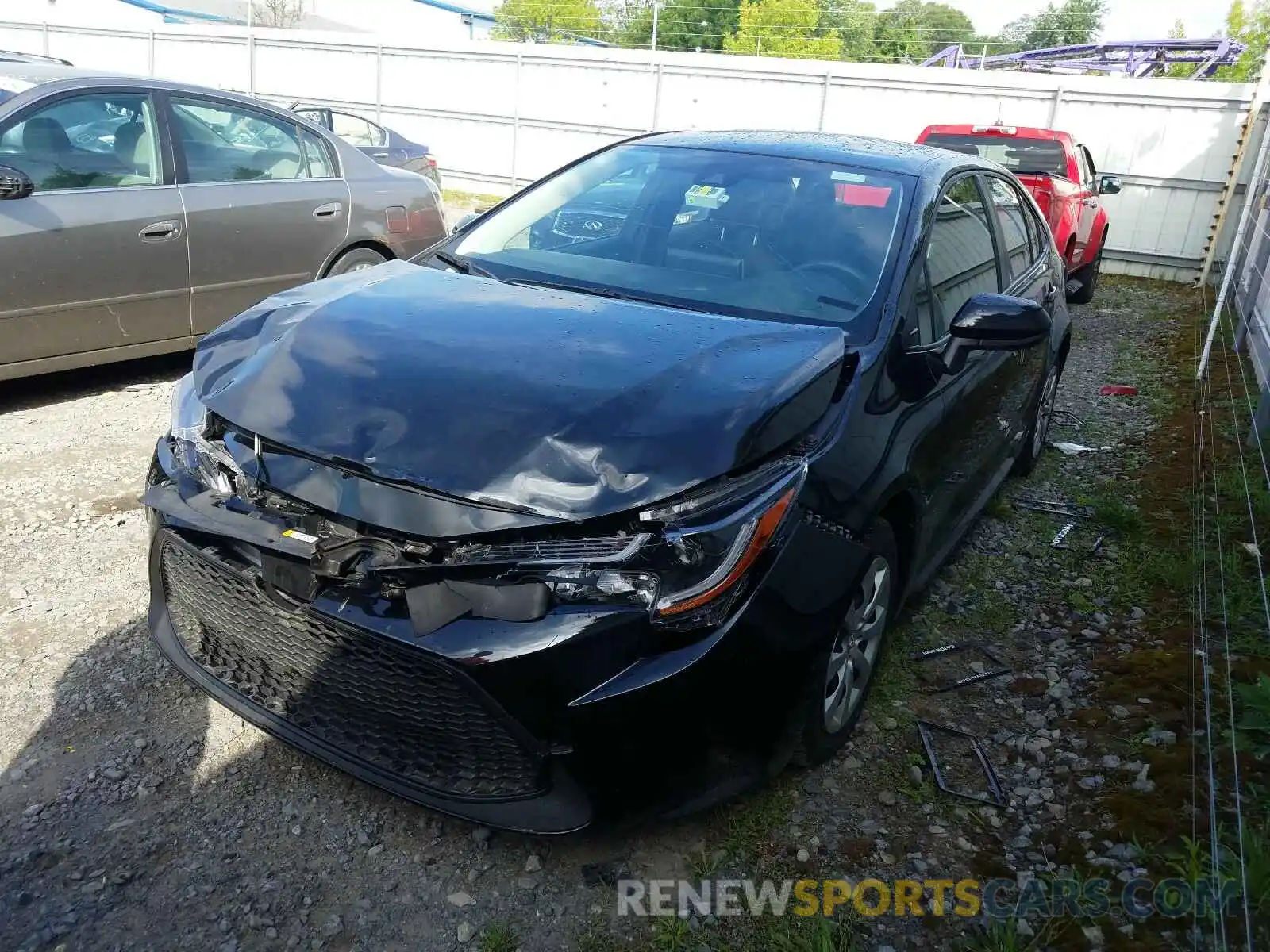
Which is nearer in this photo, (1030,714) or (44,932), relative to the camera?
(44,932)

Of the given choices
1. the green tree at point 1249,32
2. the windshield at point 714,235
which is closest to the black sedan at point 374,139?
the windshield at point 714,235

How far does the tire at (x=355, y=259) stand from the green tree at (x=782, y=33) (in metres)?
53.6

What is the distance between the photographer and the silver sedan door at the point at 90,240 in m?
4.66

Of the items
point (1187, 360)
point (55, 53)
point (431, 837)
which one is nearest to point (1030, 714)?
point (431, 837)

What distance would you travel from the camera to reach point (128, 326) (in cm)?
513

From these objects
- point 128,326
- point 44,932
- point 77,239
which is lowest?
point 44,932

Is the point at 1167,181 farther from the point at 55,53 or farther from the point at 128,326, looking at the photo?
the point at 55,53

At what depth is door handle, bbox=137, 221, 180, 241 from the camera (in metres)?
5.07

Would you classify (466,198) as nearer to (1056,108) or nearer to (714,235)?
(1056,108)

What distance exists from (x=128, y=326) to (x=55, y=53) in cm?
2122

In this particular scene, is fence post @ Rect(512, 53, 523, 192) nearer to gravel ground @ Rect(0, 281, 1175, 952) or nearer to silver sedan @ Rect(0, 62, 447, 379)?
silver sedan @ Rect(0, 62, 447, 379)

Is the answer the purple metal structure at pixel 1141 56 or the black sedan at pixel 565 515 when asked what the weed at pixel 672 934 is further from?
the purple metal structure at pixel 1141 56

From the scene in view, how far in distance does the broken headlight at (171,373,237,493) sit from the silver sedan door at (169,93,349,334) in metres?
2.94

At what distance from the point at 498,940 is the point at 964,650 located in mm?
2113
